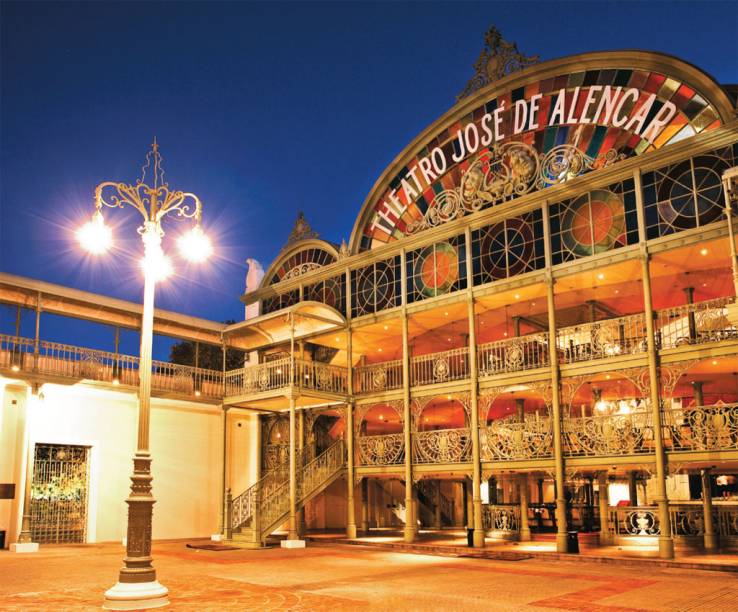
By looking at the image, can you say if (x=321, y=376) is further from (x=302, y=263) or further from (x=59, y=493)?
(x=59, y=493)

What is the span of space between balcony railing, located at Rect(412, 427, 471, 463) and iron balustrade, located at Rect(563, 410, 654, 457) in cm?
310

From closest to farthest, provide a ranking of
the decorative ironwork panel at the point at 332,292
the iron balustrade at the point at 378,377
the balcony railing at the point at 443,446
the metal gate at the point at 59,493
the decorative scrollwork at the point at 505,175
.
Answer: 1. the decorative scrollwork at the point at 505,175
2. the balcony railing at the point at 443,446
3. the metal gate at the point at 59,493
4. the iron balustrade at the point at 378,377
5. the decorative ironwork panel at the point at 332,292

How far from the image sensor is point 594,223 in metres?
17.9

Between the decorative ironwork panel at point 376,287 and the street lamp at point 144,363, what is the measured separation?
1062 cm

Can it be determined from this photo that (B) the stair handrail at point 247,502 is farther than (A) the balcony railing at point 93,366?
Yes

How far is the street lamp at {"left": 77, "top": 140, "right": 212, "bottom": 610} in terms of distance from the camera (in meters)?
9.82

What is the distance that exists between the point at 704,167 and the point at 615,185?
2.14 m

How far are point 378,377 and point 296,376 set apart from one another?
2552mm

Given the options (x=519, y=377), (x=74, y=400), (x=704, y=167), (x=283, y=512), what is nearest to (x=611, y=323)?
(x=519, y=377)

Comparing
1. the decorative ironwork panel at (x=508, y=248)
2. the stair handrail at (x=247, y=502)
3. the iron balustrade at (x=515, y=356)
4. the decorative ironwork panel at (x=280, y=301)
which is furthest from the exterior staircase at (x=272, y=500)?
the decorative ironwork panel at (x=508, y=248)

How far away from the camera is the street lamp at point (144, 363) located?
9.82 meters

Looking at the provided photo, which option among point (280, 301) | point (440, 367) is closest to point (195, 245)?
point (440, 367)

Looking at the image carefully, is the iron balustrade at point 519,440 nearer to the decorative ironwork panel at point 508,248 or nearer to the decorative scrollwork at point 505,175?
the decorative ironwork panel at point 508,248

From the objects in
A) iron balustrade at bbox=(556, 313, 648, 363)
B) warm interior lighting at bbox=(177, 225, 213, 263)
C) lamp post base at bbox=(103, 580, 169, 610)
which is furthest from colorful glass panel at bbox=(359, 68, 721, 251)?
lamp post base at bbox=(103, 580, 169, 610)
